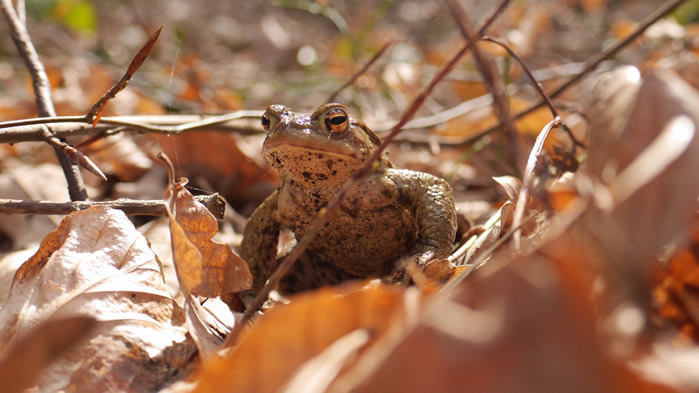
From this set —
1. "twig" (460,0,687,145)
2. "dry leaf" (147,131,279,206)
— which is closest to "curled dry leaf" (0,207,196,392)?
"dry leaf" (147,131,279,206)

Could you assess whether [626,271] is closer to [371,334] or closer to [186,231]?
[371,334]

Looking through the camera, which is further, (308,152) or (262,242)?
(262,242)

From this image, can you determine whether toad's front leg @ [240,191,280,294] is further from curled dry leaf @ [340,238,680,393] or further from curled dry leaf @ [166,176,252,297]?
curled dry leaf @ [340,238,680,393]

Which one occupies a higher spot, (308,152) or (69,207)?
(308,152)

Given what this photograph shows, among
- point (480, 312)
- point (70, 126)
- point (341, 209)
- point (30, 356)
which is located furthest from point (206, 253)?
point (480, 312)

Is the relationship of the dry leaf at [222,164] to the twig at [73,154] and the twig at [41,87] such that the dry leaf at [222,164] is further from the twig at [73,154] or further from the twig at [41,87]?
the twig at [73,154]

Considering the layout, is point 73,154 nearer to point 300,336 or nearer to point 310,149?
point 310,149

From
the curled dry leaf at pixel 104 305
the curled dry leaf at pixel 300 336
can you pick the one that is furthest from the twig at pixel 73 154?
the curled dry leaf at pixel 300 336
